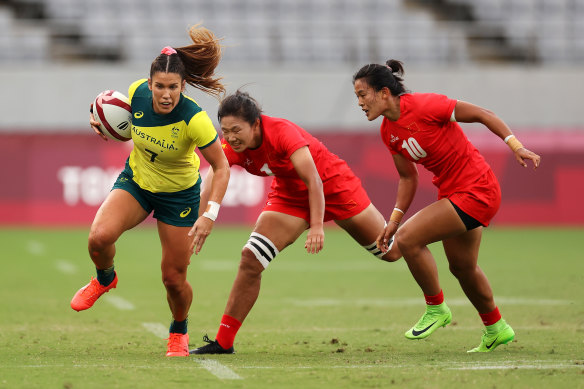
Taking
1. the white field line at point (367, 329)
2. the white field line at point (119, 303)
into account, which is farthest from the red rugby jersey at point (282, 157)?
the white field line at point (119, 303)

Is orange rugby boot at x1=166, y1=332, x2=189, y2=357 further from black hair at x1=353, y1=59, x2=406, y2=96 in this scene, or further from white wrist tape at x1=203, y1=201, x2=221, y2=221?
black hair at x1=353, y1=59, x2=406, y2=96

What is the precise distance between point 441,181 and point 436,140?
351 millimetres

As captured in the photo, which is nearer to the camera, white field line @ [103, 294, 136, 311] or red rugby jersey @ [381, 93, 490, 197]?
red rugby jersey @ [381, 93, 490, 197]

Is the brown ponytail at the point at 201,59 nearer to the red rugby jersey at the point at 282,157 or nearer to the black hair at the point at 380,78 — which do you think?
the red rugby jersey at the point at 282,157

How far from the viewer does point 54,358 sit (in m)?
6.45

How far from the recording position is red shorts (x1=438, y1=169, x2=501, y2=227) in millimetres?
6777

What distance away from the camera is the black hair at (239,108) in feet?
21.2

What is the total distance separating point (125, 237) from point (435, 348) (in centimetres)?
1274

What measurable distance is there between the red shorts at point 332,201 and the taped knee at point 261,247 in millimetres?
323

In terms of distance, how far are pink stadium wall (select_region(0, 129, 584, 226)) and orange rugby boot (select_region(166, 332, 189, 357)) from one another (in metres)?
13.1

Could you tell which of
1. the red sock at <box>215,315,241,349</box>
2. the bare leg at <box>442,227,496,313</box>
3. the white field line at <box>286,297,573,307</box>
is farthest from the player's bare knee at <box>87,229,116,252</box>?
the white field line at <box>286,297,573,307</box>

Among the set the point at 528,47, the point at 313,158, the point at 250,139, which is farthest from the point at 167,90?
the point at 528,47

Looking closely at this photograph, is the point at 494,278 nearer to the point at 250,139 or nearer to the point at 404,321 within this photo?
the point at 404,321

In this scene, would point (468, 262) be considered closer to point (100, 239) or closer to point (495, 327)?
point (495, 327)
